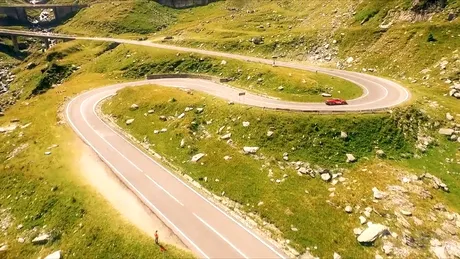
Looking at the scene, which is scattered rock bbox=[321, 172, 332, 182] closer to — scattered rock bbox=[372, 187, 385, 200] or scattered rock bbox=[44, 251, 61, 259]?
scattered rock bbox=[372, 187, 385, 200]

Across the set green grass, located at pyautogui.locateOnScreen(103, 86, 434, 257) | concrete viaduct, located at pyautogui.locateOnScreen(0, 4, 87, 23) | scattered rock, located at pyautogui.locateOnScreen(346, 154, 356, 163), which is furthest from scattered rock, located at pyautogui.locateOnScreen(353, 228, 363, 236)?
concrete viaduct, located at pyautogui.locateOnScreen(0, 4, 87, 23)

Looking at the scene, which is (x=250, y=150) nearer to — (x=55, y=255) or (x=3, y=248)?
(x=55, y=255)

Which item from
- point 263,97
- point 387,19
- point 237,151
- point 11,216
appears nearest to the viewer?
point 11,216

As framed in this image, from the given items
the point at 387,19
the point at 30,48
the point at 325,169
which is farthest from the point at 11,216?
the point at 30,48

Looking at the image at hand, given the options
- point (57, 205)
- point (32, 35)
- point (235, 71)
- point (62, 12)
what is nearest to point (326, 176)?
point (57, 205)

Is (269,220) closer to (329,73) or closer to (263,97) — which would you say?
(263,97)
